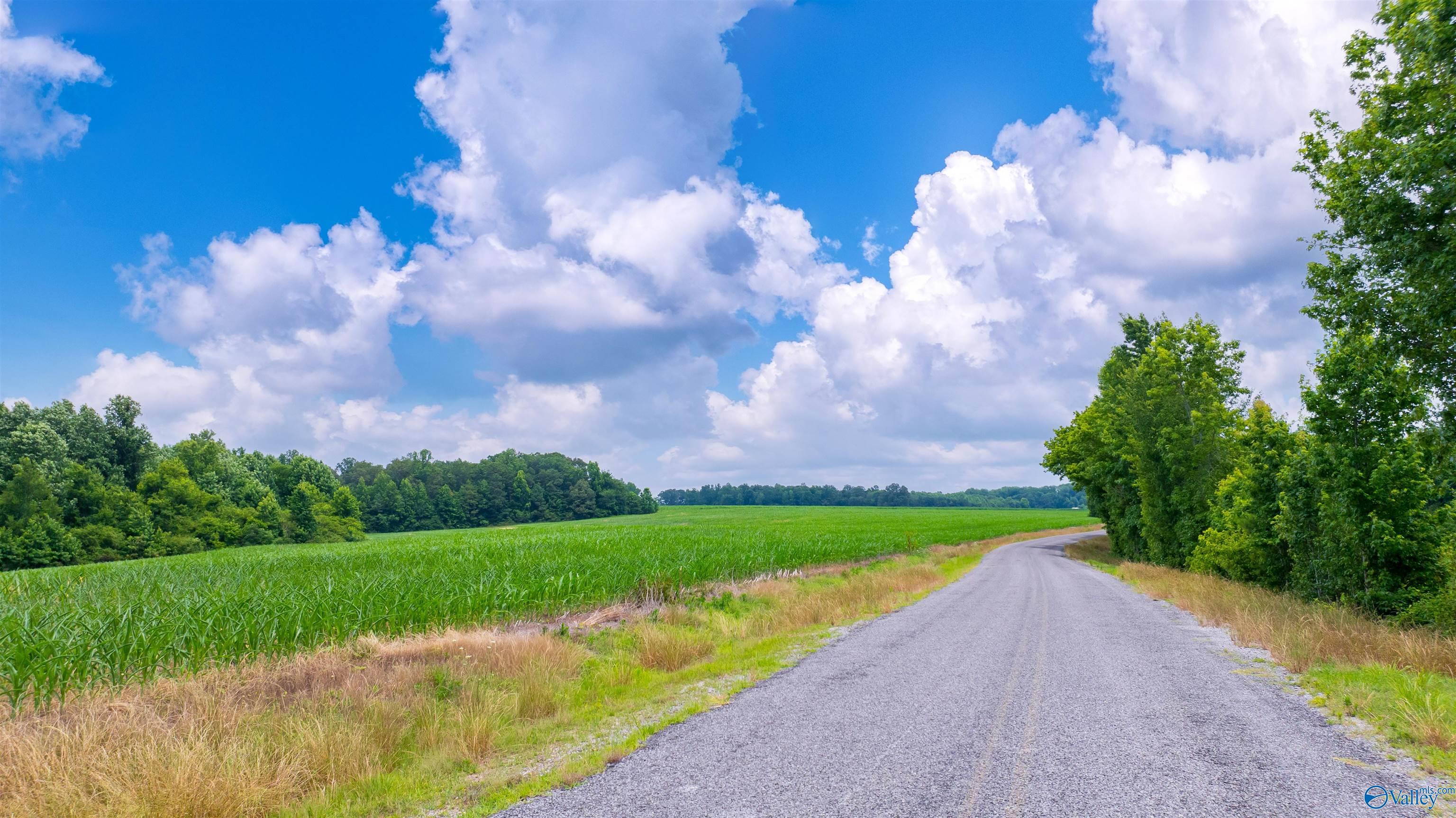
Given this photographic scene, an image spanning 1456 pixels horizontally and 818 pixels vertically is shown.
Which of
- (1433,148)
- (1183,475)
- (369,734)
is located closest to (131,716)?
(369,734)

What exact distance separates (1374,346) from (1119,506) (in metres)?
34.4

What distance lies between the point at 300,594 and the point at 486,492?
116m

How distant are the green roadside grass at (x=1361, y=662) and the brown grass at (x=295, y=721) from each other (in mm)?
8919

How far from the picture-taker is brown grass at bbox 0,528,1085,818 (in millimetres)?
5316

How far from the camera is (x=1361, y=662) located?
9.93 m

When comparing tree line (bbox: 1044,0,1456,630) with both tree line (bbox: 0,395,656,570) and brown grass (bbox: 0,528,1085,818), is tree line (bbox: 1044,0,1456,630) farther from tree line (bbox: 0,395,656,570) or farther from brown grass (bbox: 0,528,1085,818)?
tree line (bbox: 0,395,656,570)

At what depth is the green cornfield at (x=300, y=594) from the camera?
8.43m

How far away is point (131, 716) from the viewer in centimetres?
659

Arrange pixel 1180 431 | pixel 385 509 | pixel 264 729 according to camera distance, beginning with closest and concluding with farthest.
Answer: pixel 264 729 < pixel 1180 431 < pixel 385 509

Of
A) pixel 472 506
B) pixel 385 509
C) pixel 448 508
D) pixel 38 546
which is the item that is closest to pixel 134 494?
pixel 38 546

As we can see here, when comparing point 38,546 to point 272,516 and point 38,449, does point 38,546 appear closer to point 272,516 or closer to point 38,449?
point 38,449

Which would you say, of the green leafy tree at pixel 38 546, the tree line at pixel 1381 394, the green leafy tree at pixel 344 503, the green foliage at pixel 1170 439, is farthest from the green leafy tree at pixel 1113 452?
the green leafy tree at pixel 344 503

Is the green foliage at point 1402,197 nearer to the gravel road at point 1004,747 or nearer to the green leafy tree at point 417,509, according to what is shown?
the gravel road at point 1004,747

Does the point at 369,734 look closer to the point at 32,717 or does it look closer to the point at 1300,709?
the point at 32,717
